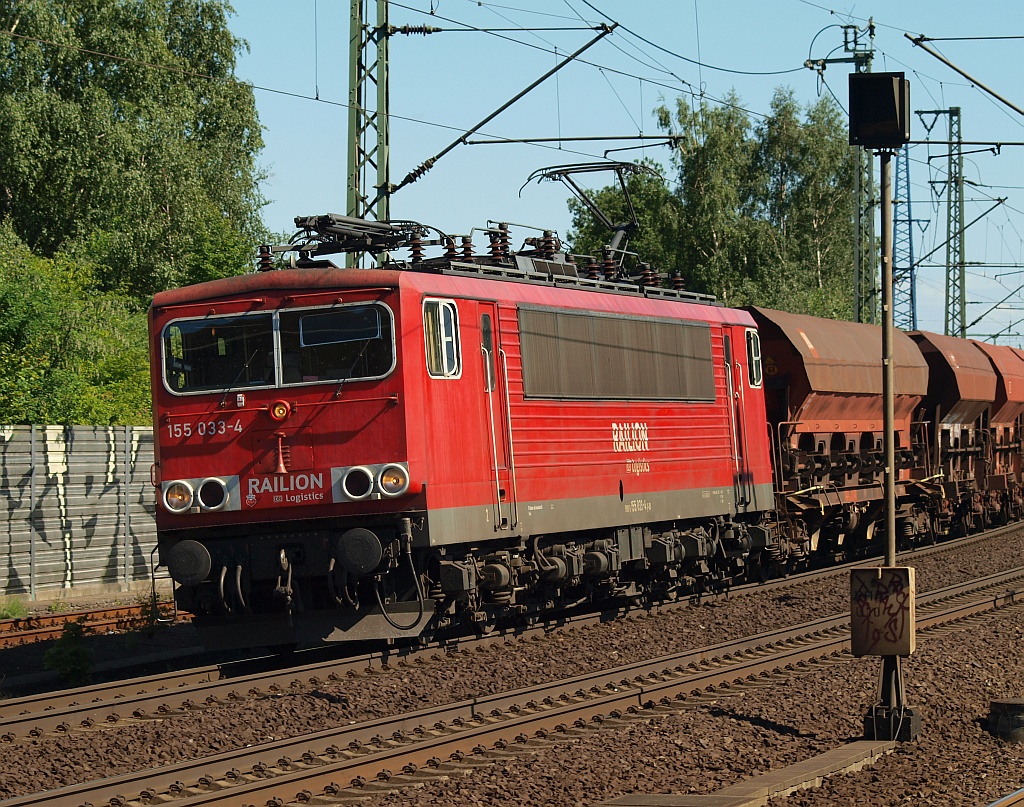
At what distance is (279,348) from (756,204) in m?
50.6

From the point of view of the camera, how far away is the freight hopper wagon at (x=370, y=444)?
12508 millimetres

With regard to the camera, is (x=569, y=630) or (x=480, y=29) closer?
(x=569, y=630)

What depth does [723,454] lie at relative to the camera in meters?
18.3

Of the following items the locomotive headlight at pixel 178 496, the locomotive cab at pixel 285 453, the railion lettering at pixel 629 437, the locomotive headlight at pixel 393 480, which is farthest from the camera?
the railion lettering at pixel 629 437

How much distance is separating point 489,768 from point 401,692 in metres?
2.91

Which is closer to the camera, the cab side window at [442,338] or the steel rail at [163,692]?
the steel rail at [163,692]

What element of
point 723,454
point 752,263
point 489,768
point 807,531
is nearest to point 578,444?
point 723,454

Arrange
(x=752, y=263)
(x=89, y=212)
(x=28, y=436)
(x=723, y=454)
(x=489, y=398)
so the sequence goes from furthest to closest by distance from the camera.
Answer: (x=752, y=263) < (x=89, y=212) < (x=28, y=436) < (x=723, y=454) < (x=489, y=398)

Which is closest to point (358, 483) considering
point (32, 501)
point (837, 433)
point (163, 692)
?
point (163, 692)

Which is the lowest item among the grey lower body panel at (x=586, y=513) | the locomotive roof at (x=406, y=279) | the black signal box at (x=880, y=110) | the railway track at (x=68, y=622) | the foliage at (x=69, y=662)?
the railway track at (x=68, y=622)

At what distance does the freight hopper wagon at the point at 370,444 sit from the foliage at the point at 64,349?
10.9m

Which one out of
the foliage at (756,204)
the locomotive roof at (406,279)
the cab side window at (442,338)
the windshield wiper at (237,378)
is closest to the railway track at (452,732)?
the windshield wiper at (237,378)

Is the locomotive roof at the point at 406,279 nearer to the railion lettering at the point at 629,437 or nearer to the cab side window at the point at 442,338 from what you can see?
the cab side window at the point at 442,338

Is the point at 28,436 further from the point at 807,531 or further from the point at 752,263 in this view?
the point at 752,263
